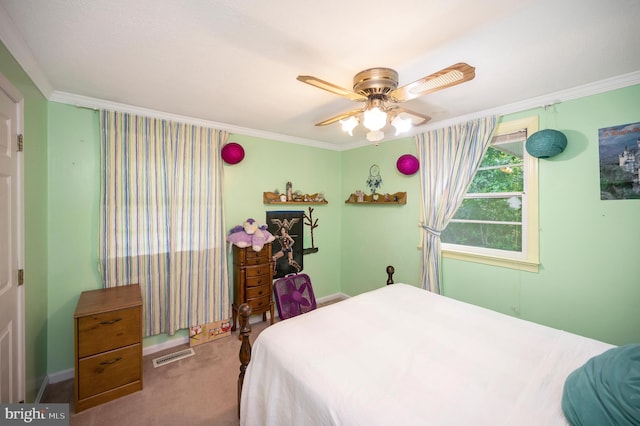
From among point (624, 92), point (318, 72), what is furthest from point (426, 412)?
point (624, 92)

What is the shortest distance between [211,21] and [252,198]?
2214 mm

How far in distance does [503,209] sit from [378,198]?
1.45m

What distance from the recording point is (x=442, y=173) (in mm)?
2896

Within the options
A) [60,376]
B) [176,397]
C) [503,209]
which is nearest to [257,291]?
[176,397]

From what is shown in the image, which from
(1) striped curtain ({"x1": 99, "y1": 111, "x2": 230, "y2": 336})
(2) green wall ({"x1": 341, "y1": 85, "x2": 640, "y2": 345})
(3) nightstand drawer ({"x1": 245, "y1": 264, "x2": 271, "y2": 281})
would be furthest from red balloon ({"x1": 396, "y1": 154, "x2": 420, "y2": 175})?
(1) striped curtain ({"x1": 99, "y1": 111, "x2": 230, "y2": 336})

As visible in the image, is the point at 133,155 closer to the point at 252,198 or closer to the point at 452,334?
the point at 252,198

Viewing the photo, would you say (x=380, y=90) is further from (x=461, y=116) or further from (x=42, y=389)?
(x=42, y=389)

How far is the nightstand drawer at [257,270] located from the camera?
3.01 meters

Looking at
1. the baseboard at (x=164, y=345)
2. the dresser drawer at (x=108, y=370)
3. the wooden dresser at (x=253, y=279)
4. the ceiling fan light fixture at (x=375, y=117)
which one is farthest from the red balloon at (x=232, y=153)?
the baseboard at (x=164, y=345)

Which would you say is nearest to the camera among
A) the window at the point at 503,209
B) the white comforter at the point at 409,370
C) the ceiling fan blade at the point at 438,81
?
the white comforter at the point at 409,370

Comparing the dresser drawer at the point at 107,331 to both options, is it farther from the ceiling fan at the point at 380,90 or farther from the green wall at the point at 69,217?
the ceiling fan at the point at 380,90

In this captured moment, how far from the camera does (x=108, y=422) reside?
183cm

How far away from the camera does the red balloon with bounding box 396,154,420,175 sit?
3.09 m

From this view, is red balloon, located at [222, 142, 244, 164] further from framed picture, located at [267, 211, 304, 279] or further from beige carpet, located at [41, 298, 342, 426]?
beige carpet, located at [41, 298, 342, 426]
